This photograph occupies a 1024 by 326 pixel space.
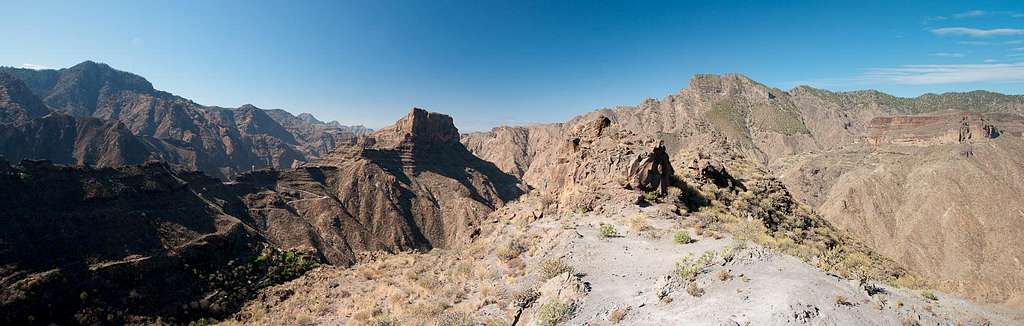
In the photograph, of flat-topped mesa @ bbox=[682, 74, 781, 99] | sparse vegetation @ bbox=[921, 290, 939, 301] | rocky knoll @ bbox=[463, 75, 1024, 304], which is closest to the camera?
sparse vegetation @ bbox=[921, 290, 939, 301]

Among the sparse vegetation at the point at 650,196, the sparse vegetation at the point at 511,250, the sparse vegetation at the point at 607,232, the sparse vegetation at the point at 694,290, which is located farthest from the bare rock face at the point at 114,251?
the sparse vegetation at the point at 694,290

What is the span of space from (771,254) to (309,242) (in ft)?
207

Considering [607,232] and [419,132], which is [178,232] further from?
[419,132]

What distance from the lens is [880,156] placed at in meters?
96.8

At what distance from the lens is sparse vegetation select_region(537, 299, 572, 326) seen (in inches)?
318

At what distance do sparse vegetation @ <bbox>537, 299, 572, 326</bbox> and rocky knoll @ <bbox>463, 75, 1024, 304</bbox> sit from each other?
9171 millimetres

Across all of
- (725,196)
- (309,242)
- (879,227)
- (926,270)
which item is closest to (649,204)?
(725,196)

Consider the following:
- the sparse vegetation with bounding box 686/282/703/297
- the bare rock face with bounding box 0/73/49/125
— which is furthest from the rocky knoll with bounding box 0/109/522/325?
the bare rock face with bounding box 0/73/49/125

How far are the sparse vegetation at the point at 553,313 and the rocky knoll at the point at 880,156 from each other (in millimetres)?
9171

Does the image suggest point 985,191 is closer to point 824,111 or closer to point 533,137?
point 824,111

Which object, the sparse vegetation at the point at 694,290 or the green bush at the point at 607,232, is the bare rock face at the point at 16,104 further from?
the sparse vegetation at the point at 694,290

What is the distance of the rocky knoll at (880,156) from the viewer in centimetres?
5441

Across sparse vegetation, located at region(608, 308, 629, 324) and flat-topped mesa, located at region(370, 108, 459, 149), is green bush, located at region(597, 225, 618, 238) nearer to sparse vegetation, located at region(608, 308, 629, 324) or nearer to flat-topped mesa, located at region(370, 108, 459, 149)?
sparse vegetation, located at region(608, 308, 629, 324)

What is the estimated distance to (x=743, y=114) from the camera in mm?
181875
